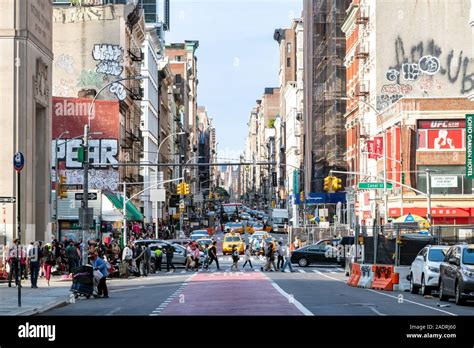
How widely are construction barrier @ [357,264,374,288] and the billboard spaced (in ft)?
125

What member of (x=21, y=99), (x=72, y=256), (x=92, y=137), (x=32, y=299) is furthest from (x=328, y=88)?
(x=32, y=299)

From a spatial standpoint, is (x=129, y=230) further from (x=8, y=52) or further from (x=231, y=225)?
(x=231, y=225)

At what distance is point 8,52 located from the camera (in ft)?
165

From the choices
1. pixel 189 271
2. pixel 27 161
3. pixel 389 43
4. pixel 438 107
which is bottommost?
pixel 189 271

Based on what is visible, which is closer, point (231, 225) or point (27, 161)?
point (27, 161)

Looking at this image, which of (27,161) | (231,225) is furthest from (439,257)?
(231,225)

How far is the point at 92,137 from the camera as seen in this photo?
81688 millimetres

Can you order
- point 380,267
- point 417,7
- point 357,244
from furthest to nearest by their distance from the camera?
point 417,7 → point 357,244 → point 380,267

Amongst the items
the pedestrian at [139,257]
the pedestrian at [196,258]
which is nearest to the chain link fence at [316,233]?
the pedestrian at [196,258]

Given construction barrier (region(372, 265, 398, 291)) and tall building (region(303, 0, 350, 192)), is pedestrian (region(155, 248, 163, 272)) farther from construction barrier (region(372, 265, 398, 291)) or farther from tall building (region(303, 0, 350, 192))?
tall building (region(303, 0, 350, 192))

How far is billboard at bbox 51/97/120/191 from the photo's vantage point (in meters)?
78.8

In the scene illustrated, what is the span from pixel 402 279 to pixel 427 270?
5.95 metres

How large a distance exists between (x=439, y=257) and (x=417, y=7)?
2180 inches
